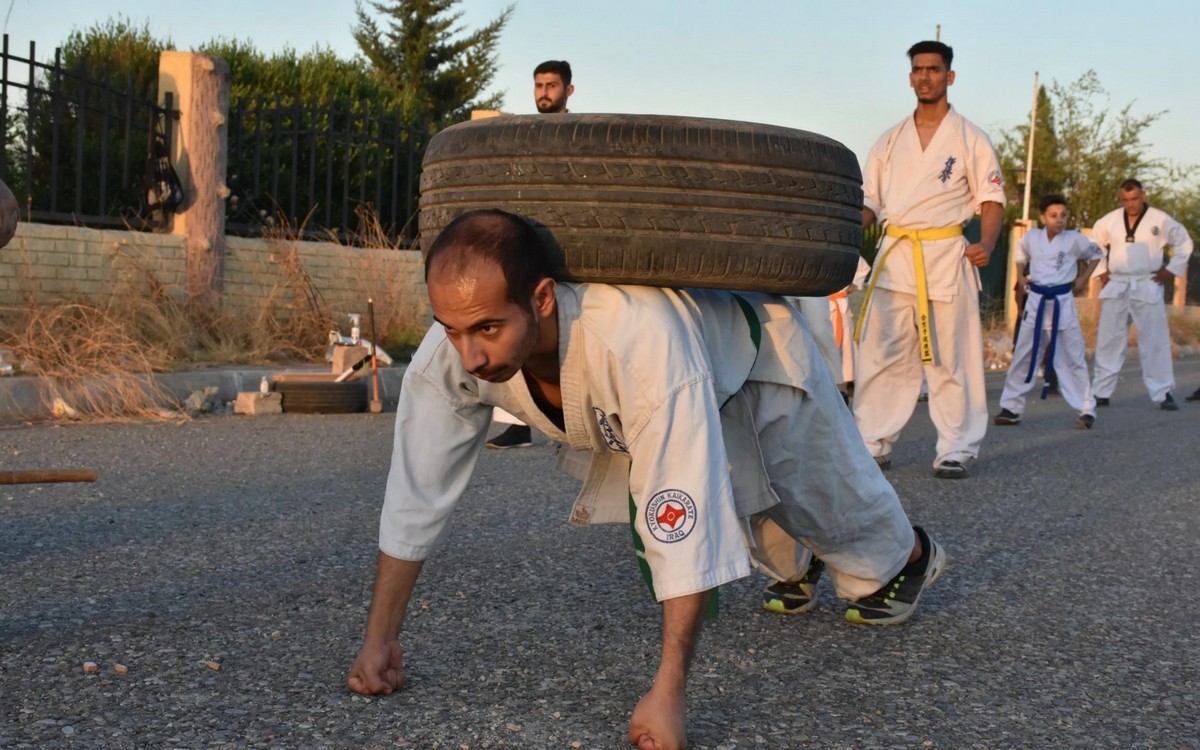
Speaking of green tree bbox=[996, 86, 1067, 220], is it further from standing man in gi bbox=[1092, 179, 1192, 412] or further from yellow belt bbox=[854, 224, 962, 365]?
yellow belt bbox=[854, 224, 962, 365]

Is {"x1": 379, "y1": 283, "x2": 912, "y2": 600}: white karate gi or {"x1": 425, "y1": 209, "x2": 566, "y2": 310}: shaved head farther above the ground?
{"x1": 425, "y1": 209, "x2": 566, "y2": 310}: shaved head

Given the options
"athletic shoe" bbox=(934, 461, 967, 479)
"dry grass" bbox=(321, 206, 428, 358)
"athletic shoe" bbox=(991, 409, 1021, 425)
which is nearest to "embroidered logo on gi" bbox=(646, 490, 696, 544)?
"athletic shoe" bbox=(934, 461, 967, 479)

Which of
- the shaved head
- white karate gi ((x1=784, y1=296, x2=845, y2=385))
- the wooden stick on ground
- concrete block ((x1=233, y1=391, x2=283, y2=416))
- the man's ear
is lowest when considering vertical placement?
concrete block ((x1=233, y1=391, x2=283, y2=416))

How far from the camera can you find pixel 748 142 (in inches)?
115

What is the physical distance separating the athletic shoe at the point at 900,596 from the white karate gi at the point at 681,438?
0.36 feet

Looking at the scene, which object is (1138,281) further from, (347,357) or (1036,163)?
(1036,163)

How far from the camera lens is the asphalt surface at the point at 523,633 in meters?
2.84

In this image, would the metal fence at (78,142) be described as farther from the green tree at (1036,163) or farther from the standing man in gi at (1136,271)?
the green tree at (1036,163)

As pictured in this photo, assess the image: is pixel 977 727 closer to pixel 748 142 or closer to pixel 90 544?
pixel 748 142

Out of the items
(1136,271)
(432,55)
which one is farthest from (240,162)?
(432,55)

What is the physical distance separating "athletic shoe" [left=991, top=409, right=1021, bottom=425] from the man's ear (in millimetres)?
7925

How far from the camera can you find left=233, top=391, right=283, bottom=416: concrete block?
908 cm

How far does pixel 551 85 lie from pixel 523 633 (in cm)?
474

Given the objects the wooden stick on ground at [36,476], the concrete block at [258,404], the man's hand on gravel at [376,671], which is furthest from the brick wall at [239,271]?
the man's hand on gravel at [376,671]
